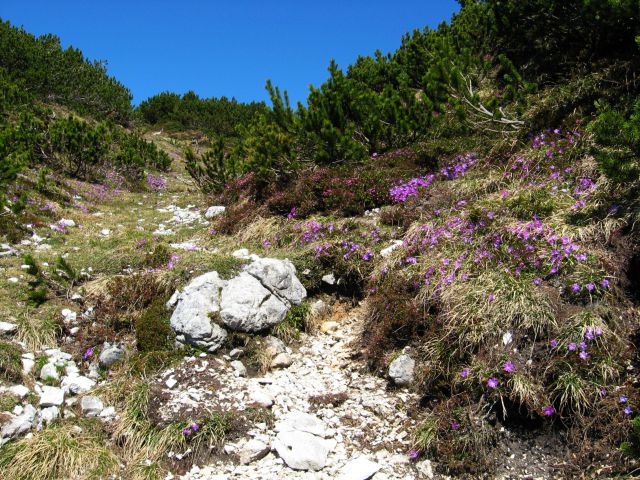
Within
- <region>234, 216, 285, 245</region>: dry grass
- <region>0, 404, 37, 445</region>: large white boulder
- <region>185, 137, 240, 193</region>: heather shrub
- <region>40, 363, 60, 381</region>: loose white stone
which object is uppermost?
<region>185, 137, 240, 193</region>: heather shrub

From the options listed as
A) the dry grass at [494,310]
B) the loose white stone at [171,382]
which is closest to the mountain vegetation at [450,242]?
the dry grass at [494,310]

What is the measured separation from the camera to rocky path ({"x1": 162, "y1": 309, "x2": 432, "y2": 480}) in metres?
4.39

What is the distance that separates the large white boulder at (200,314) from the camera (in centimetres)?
587

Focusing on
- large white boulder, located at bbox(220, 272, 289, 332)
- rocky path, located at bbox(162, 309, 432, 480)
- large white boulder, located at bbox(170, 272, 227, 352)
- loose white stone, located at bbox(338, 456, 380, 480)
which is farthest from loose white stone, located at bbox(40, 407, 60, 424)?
loose white stone, located at bbox(338, 456, 380, 480)

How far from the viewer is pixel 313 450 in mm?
4473

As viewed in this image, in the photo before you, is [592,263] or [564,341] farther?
[592,263]

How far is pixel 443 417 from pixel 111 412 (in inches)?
138

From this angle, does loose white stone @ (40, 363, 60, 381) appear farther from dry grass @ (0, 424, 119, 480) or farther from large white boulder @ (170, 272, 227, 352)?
large white boulder @ (170, 272, 227, 352)

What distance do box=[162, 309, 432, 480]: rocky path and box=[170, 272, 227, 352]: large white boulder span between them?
0.26 meters

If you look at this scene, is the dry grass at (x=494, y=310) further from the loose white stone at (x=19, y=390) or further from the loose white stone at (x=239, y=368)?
the loose white stone at (x=19, y=390)

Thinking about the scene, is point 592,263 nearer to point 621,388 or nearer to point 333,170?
point 621,388

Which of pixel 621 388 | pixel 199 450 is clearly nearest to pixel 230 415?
pixel 199 450

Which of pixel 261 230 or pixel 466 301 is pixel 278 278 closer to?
pixel 466 301

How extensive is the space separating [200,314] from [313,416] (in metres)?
2.02
